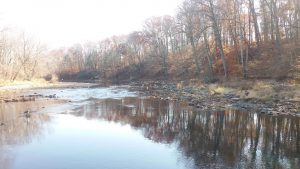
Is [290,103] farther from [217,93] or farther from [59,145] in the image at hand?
[59,145]

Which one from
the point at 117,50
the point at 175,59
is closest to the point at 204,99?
the point at 175,59

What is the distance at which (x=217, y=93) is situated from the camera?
99.6 feet

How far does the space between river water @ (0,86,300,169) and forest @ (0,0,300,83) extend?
1165cm

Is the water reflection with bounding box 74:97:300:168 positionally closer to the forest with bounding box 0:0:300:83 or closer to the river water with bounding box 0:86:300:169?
the river water with bounding box 0:86:300:169

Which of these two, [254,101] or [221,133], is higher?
[254,101]

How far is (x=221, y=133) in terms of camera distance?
15.7 meters

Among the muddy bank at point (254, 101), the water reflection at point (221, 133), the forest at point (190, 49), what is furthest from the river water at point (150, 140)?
the forest at point (190, 49)

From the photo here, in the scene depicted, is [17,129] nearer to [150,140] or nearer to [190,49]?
[150,140]

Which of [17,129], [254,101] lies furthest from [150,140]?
[254,101]

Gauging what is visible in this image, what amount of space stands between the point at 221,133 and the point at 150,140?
11.6ft

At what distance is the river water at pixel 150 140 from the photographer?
11.4m

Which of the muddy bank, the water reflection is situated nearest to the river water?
the water reflection

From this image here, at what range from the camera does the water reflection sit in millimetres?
11453

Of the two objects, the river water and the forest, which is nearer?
the river water
